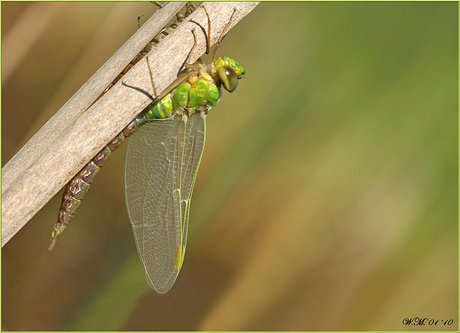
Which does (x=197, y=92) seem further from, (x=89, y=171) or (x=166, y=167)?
(x=89, y=171)

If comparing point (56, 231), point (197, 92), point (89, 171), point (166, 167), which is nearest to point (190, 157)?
point (166, 167)

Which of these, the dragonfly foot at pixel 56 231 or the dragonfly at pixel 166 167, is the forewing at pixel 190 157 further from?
the dragonfly foot at pixel 56 231

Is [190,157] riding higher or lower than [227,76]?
lower

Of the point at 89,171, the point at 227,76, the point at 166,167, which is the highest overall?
the point at 227,76

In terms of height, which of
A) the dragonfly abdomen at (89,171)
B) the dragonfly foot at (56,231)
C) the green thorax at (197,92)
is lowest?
the dragonfly foot at (56,231)

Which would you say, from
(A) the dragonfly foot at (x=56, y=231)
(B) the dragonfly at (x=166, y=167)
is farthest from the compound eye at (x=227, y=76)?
(A) the dragonfly foot at (x=56, y=231)

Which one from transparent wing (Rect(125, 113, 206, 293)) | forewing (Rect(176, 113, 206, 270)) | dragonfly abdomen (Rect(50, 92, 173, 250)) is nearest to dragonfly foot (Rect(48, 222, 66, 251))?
dragonfly abdomen (Rect(50, 92, 173, 250))

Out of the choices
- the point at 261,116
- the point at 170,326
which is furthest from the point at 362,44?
the point at 170,326
